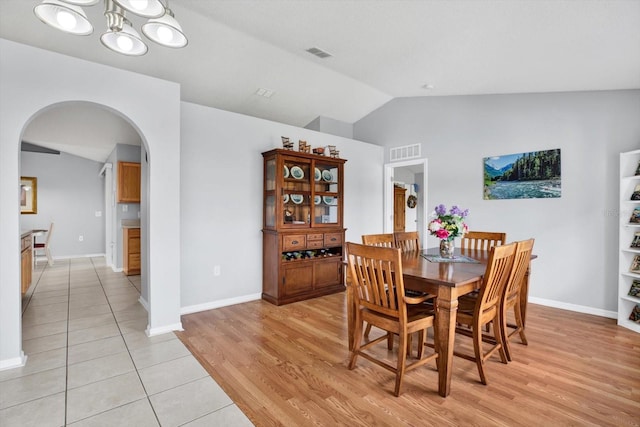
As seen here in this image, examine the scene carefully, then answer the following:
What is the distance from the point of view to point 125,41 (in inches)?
81.7

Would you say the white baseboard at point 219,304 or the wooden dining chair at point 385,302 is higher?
the wooden dining chair at point 385,302

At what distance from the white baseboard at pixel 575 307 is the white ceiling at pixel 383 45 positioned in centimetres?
248

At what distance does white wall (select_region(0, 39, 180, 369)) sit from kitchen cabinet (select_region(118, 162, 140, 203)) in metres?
3.33

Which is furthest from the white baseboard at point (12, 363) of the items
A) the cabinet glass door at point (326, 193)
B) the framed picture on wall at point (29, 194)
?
the framed picture on wall at point (29, 194)

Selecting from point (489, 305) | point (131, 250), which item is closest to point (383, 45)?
point (489, 305)

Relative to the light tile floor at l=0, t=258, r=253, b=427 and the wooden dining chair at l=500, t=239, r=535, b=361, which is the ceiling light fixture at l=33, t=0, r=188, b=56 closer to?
the light tile floor at l=0, t=258, r=253, b=427

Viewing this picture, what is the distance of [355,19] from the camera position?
2.82 metres

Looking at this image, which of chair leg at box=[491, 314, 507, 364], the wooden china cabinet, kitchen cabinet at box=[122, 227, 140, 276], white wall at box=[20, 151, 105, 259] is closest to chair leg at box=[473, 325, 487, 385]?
chair leg at box=[491, 314, 507, 364]

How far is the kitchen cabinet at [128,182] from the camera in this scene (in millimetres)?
5590

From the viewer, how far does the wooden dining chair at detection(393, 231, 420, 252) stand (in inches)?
128

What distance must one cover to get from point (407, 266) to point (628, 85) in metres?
3.22

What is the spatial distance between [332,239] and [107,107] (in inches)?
120

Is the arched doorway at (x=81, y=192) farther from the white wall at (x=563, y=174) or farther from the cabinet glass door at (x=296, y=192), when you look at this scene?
the white wall at (x=563, y=174)

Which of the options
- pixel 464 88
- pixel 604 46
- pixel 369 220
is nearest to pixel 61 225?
pixel 369 220
